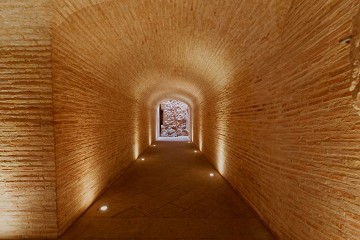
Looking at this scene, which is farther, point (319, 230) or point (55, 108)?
point (55, 108)

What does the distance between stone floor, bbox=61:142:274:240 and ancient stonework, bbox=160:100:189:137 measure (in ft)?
66.3

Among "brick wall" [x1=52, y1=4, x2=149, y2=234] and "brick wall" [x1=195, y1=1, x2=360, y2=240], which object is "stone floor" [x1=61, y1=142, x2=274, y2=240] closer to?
"brick wall" [x1=52, y1=4, x2=149, y2=234]

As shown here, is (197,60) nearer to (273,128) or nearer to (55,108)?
(273,128)

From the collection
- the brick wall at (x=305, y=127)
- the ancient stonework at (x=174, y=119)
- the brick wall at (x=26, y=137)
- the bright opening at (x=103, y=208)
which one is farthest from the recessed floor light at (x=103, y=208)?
the ancient stonework at (x=174, y=119)

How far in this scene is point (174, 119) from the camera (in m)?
27.3

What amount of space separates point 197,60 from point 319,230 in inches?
205

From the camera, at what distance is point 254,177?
14.1 ft

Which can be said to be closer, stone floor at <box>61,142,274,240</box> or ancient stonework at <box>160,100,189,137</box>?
stone floor at <box>61,142,274,240</box>

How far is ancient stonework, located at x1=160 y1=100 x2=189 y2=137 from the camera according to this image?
88.9 feet

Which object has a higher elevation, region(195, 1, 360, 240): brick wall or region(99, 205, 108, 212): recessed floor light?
region(195, 1, 360, 240): brick wall

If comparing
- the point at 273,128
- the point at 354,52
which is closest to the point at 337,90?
the point at 354,52

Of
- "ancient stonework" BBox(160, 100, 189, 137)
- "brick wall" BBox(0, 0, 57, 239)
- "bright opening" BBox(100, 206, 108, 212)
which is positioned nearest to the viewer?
"brick wall" BBox(0, 0, 57, 239)

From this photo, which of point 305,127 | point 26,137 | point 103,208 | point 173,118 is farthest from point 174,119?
point 305,127

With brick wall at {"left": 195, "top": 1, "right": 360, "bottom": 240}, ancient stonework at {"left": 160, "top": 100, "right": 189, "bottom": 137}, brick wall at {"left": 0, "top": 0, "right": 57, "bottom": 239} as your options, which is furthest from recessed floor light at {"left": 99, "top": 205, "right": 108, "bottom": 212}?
ancient stonework at {"left": 160, "top": 100, "right": 189, "bottom": 137}
